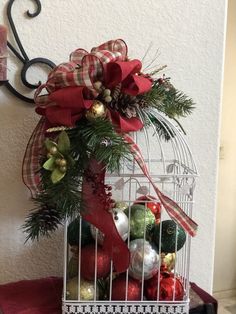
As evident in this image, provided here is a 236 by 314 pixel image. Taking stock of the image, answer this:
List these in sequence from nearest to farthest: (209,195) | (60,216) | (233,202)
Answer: (60,216)
(209,195)
(233,202)

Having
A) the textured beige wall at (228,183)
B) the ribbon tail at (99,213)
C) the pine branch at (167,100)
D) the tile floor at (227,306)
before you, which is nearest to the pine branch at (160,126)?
the pine branch at (167,100)

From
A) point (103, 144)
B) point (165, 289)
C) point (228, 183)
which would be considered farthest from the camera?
point (228, 183)

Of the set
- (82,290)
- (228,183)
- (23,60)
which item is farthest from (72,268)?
(228,183)

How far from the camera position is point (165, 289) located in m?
0.69

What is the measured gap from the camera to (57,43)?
0.81 meters

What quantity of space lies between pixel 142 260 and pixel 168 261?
81 mm

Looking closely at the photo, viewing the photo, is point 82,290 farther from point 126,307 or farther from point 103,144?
point 103,144

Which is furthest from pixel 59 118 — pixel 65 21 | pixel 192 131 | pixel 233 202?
pixel 233 202

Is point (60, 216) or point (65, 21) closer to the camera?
→ point (60, 216)

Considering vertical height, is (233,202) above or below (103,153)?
below

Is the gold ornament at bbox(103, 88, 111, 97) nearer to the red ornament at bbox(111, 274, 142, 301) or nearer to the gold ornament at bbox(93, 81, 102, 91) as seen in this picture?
the gold ornament at bbox(93, 81, 102, 91)

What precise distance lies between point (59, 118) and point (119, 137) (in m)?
0.09

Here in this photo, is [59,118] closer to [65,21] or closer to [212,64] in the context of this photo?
[65,21]

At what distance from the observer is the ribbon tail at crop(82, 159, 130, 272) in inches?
24.8
